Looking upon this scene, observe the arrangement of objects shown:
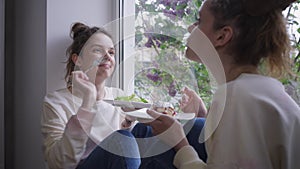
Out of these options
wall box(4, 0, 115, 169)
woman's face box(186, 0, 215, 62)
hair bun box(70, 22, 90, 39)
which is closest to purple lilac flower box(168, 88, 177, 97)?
woman's face box(186, 0, 215, 62)

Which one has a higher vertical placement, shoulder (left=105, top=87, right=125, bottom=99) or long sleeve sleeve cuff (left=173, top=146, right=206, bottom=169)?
shoulder (left=105, top=87, right=125, bottom=99)

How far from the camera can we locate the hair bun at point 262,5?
724 millimetres

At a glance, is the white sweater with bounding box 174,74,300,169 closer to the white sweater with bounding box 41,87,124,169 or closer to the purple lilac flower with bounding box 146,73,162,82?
the purple lilac flower with bounding box 146,73,162,82

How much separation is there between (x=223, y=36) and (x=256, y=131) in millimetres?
232

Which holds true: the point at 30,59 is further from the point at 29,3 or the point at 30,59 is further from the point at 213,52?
the point at 213,52

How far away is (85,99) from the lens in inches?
43.2

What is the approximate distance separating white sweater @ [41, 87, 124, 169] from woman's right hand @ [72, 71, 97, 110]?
0.03 meters

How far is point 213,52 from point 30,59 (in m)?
0.94

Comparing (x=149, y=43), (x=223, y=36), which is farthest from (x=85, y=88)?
(x=223, y=36)

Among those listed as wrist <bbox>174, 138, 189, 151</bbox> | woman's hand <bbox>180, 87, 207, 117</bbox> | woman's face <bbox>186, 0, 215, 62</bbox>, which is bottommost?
wrist <bbox>174, 138, 189, 151</bbox>

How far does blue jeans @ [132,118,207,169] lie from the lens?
3.13 feet

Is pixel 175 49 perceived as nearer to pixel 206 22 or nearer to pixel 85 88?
pixel 206 22

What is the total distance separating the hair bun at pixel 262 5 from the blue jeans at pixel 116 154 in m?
0.50

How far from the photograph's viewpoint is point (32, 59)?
1476mm
